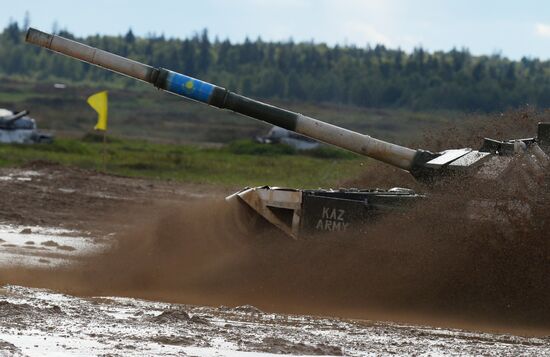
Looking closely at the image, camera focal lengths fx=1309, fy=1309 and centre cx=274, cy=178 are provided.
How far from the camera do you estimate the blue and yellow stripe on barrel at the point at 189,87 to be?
14.2 metres

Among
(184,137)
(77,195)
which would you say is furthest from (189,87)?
(184,137)

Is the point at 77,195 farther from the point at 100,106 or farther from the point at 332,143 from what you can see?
the point at 332,143

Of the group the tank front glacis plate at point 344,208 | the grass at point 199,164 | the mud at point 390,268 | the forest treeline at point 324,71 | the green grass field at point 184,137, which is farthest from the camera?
the forest treeline at point 324,71

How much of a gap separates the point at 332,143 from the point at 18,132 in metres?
32.7

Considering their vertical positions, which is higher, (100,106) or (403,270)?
(100,106)

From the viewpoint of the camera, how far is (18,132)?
45438 millimetres

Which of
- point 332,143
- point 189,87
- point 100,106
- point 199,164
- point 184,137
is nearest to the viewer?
point 332,143

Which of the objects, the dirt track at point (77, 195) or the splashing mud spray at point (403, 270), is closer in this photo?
the splashing mud spray at point (403, 270)

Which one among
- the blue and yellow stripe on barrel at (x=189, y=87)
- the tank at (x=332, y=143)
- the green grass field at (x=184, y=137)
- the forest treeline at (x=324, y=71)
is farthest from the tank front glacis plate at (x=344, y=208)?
the forest treeline at (x=324, y=71)

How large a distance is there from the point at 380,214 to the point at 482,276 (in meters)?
1.18

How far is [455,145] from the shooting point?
58.6 feet

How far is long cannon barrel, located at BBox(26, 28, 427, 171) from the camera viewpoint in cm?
1406

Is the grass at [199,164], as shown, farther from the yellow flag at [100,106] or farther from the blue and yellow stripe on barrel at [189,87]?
the blue and yellow stripe on barrel at [189,87]

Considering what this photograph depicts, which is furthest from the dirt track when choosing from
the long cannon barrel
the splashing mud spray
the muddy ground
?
the splashing mud spray
